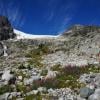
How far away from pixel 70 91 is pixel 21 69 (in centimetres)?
1090

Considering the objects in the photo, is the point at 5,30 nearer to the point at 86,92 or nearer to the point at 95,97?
the point at 86,92

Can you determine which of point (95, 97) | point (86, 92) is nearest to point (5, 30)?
point (86, 92)

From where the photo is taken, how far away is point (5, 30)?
108 meters

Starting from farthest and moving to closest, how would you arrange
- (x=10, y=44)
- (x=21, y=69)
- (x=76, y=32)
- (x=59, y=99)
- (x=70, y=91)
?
(x=76, y=32), (x=10, y=44), (x=21, y=69), (x=70, y=91), (x=59, y=99)

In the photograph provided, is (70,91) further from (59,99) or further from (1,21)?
(1,21)

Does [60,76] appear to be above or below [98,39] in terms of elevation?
below

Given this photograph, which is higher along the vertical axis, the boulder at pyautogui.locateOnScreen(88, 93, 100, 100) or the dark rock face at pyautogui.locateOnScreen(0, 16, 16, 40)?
the dark rock face at pyautogui.locateOnScreen(0, 16, 16, 40)

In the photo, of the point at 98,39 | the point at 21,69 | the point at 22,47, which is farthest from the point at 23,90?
the point at 22,47

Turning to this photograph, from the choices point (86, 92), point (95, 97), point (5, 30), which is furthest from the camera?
point (5, 30)

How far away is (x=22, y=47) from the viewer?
5903 cm

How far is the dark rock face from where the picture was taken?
100 meters

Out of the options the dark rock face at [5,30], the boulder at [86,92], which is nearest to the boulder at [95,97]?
the boulder at [86,92]

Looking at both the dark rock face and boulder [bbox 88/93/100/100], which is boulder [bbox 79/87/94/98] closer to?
boulder [bbox 88/93/100/100]

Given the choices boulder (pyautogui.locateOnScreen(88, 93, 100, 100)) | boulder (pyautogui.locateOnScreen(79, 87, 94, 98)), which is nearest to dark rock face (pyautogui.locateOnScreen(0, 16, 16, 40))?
boulder (pyautogui.locateOnScreen(79, 87, 94, 98))
